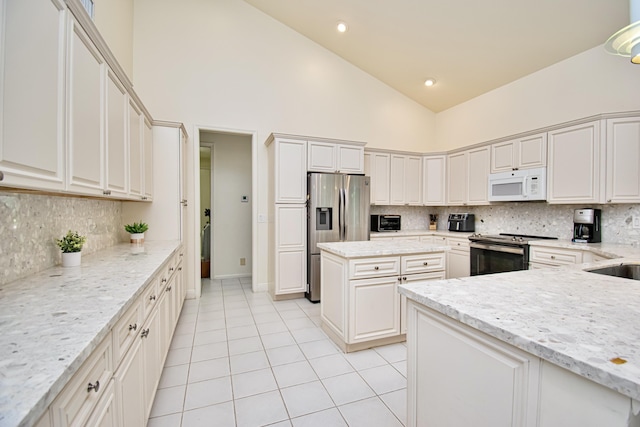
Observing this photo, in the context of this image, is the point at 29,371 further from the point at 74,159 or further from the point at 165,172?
the point at 165,172

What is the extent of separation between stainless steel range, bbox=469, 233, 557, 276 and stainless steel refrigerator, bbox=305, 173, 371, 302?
5.12 ft

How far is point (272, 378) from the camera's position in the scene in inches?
81.0

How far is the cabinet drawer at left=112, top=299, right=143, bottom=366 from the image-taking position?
1067 mm

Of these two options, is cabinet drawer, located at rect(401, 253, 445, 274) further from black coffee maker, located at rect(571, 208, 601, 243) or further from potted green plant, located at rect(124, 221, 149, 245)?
potted green plant, located at rect(124, 221, 149, 245)

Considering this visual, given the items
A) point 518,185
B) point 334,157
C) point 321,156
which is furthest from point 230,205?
point 518,185

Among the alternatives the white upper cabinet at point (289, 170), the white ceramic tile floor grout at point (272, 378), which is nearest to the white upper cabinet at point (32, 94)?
the white ceramic tile floor grout at point (272, 378)

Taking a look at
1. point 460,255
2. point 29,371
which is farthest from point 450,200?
point 29,371

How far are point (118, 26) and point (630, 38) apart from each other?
13.9 feet

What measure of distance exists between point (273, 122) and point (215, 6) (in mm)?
1743

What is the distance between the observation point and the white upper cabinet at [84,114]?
4.43ft

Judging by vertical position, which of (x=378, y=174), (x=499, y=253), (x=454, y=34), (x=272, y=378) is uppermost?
(x=454, y=34)

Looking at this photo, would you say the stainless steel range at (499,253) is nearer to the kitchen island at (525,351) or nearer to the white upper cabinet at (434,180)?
the white upper cabinet at (434,180)

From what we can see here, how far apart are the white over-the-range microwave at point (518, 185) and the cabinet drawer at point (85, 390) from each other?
4.28 metres

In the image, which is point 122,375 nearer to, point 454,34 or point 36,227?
point 36,227
